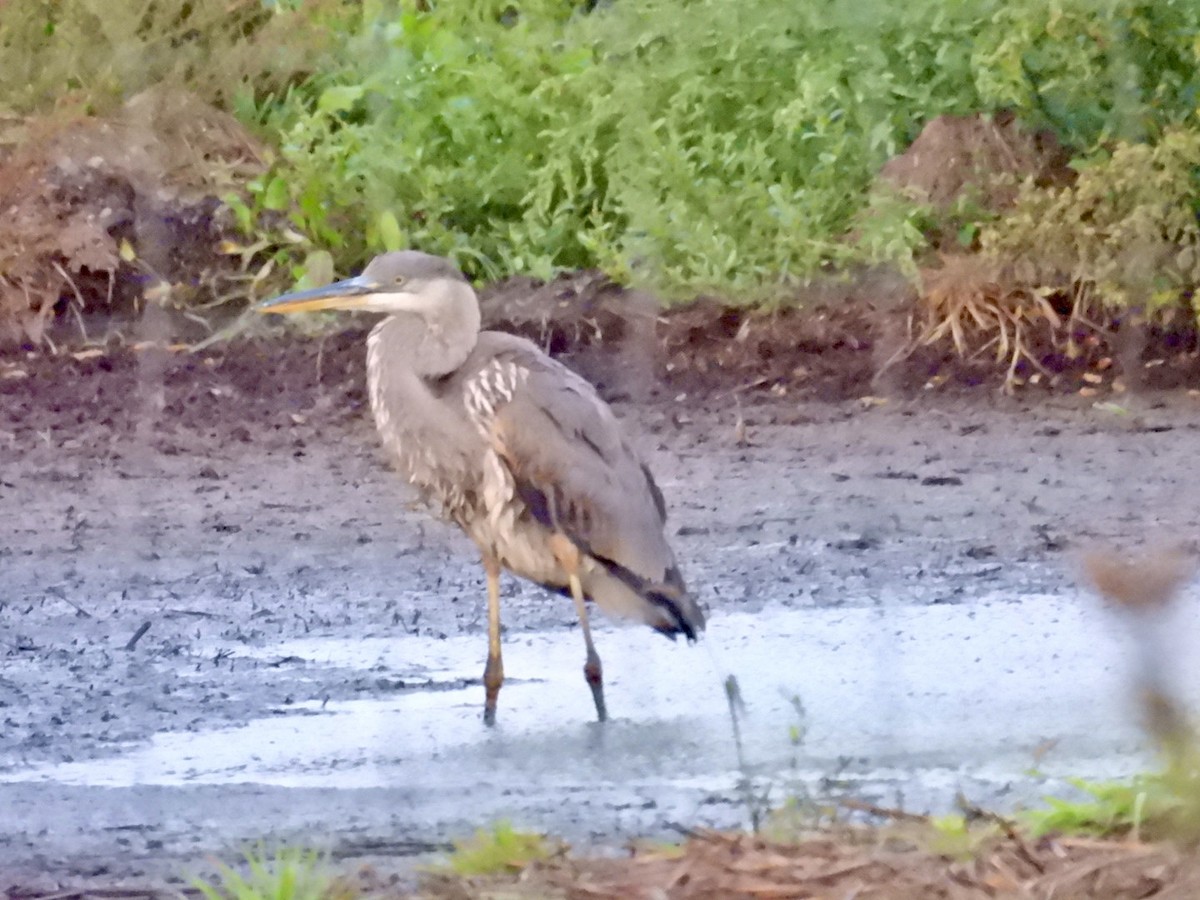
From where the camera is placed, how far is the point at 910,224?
392cm

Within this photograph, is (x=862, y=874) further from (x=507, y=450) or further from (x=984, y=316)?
(x=984, y=316)

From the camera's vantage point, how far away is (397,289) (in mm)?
2686

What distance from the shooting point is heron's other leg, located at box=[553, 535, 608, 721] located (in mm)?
2600

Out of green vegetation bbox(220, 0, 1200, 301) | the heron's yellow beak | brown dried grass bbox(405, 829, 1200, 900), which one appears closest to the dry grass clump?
green vegetation bbox(220, 0, 1200, 301)

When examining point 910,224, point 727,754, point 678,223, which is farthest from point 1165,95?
point 727,754

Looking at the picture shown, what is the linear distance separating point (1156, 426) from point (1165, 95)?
649 millimetres

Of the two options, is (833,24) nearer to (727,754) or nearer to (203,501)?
(203,501)

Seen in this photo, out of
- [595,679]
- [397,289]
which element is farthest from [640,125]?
[595,679]

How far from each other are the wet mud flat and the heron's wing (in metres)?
0.21

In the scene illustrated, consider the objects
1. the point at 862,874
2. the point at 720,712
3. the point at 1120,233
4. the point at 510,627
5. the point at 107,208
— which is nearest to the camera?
the point at 862,874

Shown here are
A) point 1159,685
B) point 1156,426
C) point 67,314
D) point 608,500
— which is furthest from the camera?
point 67,314

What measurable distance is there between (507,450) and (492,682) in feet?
1.06

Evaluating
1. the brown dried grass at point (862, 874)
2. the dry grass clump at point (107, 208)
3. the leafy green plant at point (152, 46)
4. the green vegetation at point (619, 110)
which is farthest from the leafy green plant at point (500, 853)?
the dry grass clump at point (107, 208)

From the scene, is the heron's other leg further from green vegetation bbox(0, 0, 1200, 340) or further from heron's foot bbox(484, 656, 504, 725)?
green vegetation bbox(0, 0, 1200, 340)
